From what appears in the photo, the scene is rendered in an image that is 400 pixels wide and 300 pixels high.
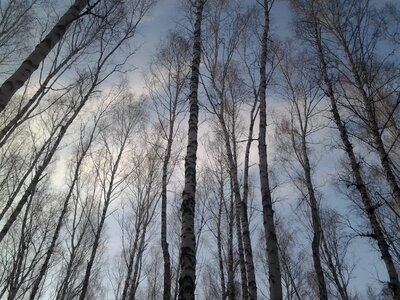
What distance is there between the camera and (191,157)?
5.04m

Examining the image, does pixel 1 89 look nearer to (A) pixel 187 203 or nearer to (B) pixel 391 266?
(A) pixel 187 203

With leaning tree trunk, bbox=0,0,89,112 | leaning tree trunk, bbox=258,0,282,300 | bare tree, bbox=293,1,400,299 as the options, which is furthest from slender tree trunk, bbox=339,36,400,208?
leaning tree trunk, bbox=0,0,89,112

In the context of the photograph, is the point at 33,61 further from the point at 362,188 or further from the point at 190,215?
the point at 362,188

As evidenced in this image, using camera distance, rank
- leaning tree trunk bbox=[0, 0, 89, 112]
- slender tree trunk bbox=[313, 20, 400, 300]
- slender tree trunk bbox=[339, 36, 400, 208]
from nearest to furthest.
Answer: leaning tree trunk bbox=[0, 0, 89, 112], slender tree trunk bbox=[313, 20, 400, 300], slender tree trunk bbox=[339, 36, 400, 208]

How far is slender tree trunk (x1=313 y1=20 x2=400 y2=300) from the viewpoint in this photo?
5410 mm

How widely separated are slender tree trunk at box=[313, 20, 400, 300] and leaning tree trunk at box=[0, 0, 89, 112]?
16.9 feet

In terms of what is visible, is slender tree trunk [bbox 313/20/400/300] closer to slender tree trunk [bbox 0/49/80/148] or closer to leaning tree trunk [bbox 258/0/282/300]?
leaning tree trunk [bbox 258/0/282/300]

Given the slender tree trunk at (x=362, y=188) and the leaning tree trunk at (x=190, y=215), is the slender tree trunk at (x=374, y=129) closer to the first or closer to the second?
the slender tree trunk at (x=362, y=188)

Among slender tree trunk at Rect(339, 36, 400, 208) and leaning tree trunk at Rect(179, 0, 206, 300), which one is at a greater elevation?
slender tree trunk at Rect(339, 36, 400, 208)

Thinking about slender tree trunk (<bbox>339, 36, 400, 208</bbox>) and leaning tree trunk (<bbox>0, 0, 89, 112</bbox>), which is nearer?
leaning tree trunk (<bbox>0, 0, 89, 112</bbox>)

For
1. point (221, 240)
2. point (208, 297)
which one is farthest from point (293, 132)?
point (208, 297)

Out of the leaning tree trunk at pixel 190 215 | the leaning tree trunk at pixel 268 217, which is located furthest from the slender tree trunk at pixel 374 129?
the leaning tree trunk at pixel 190 215

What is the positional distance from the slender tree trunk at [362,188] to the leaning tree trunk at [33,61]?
5147mm

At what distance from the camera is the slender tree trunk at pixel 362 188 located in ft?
17.7
